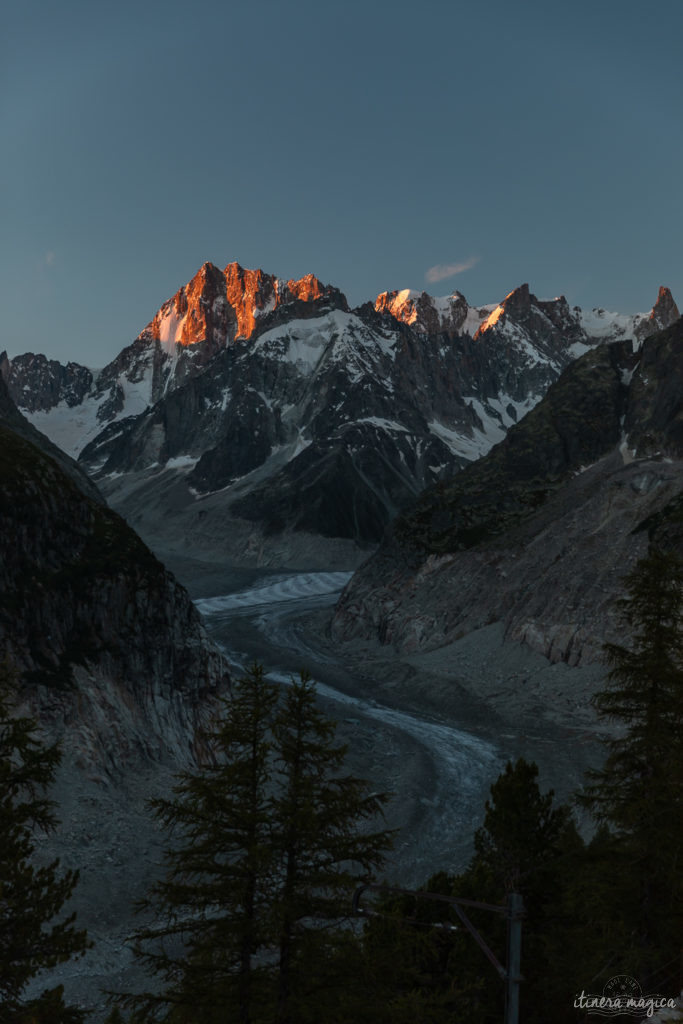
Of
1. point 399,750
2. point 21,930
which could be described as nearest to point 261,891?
point 21,930

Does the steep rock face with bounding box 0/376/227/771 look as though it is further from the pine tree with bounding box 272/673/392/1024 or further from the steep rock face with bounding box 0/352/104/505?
the steep rock face with bounding box 0/352/104/505

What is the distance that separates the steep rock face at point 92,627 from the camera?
4247 cm

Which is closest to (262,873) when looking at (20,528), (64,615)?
(64,615)

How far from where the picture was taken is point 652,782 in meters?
16.7

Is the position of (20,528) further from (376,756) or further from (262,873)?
(262,873)

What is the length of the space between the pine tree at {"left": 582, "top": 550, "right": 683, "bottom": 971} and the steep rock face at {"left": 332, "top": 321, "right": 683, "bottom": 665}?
5155 centimetres

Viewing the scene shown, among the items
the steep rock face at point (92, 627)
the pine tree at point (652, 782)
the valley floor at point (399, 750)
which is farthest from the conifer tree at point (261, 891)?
the steep rock face at point (92, 627)

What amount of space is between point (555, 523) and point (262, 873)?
261ft

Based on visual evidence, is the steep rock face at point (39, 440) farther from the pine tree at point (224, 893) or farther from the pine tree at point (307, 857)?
the pine tree at point (307, 857)

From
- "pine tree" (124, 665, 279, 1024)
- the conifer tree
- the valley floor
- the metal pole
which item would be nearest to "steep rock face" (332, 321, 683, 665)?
the valley floor

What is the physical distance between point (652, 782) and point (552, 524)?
7421cm

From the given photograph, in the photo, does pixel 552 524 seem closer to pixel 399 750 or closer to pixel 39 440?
pixel 399 750

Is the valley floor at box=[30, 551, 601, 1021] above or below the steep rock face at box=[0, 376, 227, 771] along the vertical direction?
below

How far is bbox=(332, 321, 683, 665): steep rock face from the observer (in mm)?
75188
